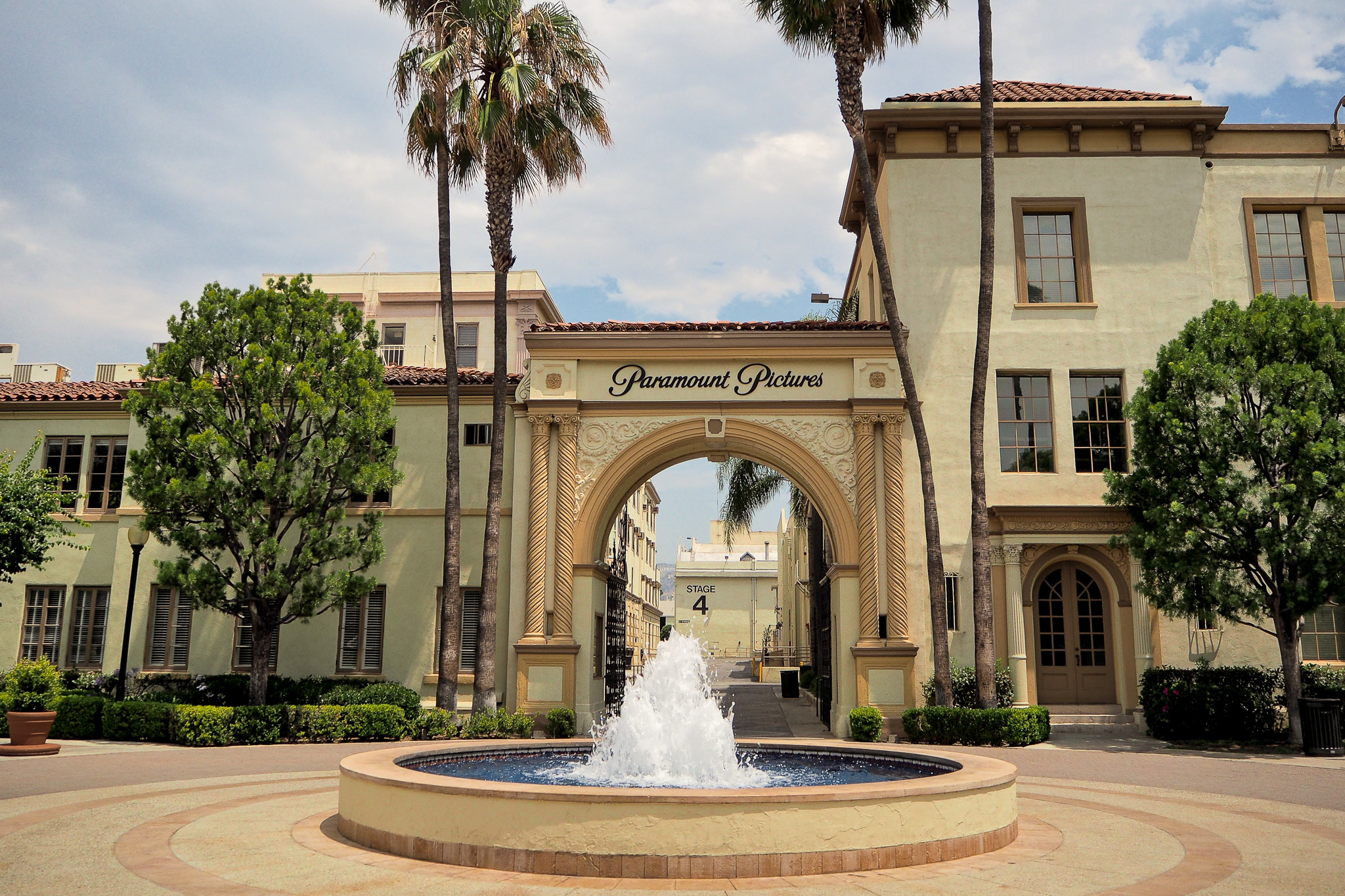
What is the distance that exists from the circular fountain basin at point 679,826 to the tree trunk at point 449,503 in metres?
11.3


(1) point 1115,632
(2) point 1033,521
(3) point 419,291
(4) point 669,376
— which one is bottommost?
(1) point 1115,632

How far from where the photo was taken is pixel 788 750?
13.4m

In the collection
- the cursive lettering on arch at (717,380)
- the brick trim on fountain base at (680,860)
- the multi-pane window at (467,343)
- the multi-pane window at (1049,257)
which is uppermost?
the multi-pane window at (467,343)

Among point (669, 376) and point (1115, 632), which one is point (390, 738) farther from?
point (1115, 632)

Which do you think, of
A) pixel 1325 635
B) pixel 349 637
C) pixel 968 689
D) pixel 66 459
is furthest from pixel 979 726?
pixel 66 459

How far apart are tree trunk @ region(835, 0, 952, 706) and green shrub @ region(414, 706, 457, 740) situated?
Result: 375 inches

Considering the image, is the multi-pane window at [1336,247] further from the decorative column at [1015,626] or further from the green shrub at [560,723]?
the green shrub at [560,723]

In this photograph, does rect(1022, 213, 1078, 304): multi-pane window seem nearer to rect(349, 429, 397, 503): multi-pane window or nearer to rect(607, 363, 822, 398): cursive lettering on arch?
rect(607, 363, 822, 398): cursive lettering on arch

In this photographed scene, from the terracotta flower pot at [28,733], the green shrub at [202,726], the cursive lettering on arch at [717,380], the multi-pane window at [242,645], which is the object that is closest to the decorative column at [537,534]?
the cursive lettering on arch at [717,380]

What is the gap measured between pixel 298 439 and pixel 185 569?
10.8 ft

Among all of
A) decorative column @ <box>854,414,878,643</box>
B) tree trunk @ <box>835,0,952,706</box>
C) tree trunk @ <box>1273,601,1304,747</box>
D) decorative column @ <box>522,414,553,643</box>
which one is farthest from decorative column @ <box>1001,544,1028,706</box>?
decorative column @ <box>522,414,553,643</box>

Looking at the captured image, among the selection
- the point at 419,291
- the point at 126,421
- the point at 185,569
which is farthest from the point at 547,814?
the point at 419,291

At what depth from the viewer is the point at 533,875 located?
7.69 meters

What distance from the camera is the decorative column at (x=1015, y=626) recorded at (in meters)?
19.8
